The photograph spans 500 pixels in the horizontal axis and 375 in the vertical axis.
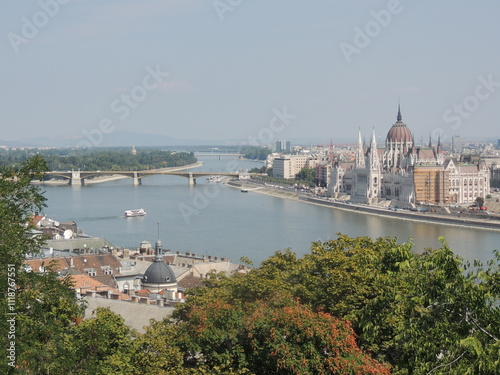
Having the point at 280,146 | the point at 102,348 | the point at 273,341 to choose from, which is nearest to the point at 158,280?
the point at 273,341

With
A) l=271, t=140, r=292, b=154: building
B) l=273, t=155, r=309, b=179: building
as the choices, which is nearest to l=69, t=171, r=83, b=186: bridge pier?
l=273, t=155, r=309, b=179: building

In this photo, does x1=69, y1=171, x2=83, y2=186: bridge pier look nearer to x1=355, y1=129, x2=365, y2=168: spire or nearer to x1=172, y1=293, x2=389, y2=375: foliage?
x1=355, y1=129, x2=365, y2=168: spire

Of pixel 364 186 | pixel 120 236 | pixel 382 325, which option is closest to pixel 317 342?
pixel 382 325

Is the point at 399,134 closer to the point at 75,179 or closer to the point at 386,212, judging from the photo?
the point at 386,212

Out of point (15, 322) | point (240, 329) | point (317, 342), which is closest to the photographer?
point (15, 322)

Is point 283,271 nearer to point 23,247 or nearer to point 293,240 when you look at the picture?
point 23,247
